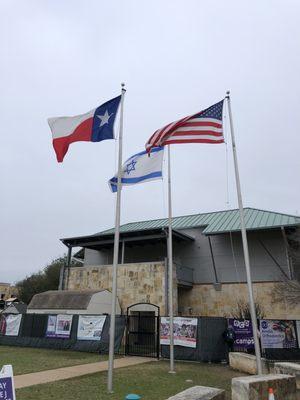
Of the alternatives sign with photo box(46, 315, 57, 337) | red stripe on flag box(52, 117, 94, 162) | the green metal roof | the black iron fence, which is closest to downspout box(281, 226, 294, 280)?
the green metal roof

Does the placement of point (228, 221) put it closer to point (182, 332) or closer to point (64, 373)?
point (182, 332)

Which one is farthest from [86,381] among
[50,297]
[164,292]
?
[50,297]

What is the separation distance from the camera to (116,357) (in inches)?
718

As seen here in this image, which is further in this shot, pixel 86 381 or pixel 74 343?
pixel 74 343

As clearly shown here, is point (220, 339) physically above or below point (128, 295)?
below

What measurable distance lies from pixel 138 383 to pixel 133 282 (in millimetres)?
17782

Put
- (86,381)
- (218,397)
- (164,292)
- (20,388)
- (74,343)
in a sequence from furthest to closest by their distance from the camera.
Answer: (164,292) → (74,343) → (86,381) → (20,388) → (218,397)

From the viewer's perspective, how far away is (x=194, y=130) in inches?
490

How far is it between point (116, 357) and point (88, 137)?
11055mm

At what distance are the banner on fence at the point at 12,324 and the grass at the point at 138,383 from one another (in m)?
11.4

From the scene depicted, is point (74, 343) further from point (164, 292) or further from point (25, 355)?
point (164, 292)

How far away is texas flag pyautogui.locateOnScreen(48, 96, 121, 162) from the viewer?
12.0m

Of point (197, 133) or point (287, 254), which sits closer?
point (197, 133)

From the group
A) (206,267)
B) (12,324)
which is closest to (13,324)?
(12,324)
